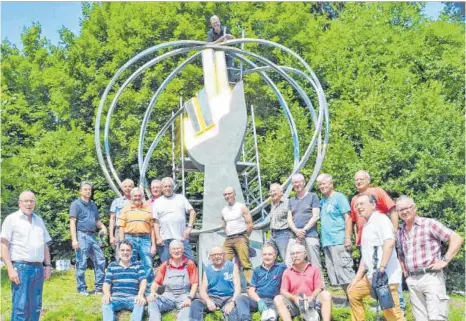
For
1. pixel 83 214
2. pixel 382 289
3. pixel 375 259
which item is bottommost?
pixel 382 289

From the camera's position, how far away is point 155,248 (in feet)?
31.9

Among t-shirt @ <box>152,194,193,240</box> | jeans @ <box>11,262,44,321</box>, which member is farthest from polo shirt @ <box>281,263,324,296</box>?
jeans @ <box>11,262,44,321</box>

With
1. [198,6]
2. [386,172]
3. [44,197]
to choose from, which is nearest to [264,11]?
[198,6]

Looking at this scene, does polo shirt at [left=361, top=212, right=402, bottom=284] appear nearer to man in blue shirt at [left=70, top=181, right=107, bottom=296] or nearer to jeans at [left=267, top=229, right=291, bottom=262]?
jeans at [left=267, top=229, right=291, bottom=262]

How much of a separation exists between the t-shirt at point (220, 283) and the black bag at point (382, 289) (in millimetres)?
1840

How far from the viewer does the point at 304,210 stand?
910cm

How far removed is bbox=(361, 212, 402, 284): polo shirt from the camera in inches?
288

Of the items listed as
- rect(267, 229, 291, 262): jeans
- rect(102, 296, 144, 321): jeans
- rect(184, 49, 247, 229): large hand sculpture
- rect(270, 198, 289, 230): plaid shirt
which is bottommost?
rect(102, 296, 144, 321): jeans

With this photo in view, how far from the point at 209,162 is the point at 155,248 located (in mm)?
2495

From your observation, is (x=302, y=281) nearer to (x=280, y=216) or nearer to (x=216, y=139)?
(x=280, y=216)

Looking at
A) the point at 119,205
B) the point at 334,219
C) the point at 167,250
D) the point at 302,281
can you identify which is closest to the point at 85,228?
the point at 119,205

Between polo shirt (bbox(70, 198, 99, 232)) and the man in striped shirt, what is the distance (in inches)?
87.4

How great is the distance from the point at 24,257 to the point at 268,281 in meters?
2.90

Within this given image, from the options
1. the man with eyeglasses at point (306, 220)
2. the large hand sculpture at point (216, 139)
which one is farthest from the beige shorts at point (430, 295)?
the large hand sculpture at point (216, 139)
